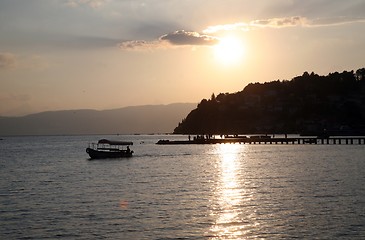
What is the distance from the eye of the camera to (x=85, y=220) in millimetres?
35438

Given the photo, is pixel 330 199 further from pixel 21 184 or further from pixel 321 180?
pixel 21 184

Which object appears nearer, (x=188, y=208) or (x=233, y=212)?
(x=233, y=212)

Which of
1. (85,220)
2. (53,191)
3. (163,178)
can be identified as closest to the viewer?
(85,220)

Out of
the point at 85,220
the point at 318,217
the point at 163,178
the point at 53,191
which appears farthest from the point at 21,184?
the point at 318,217

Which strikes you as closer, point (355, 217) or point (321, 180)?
point (355, 217)

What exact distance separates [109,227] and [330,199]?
2015 cm

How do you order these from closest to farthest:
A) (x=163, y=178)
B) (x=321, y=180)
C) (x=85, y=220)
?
1. (x=85, y=220)
2. (x=321, y=180)
3. (x=163, y=178)

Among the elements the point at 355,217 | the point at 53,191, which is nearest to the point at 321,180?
the point at 355,217

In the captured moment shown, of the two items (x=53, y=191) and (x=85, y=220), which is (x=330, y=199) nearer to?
(x=85, y=220)

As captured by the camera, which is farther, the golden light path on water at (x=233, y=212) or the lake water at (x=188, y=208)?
the lake water at (x=188, y=208)

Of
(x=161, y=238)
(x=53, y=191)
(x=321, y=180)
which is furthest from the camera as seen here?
(x=321, y=180)

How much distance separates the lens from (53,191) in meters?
53.5

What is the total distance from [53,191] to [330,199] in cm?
2785

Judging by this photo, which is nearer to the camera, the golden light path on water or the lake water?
the golden light path on water
